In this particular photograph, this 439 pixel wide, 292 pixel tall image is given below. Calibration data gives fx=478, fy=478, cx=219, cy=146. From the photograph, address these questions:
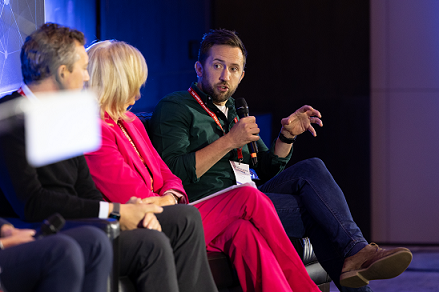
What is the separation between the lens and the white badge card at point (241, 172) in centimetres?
233

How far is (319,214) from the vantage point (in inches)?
80.7

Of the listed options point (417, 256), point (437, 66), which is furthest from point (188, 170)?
point (437, 66)

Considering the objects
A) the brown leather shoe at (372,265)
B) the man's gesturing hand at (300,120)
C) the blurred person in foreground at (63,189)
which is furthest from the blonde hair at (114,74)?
the brown leather shoe at (372,265)

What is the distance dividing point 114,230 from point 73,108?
0.47 m

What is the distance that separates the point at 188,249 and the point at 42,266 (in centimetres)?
57

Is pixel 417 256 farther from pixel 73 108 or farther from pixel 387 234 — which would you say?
pixel 73 108

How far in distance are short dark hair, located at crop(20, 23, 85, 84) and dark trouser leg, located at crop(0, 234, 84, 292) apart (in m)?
0.54

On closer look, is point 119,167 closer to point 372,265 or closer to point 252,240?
point 252,240

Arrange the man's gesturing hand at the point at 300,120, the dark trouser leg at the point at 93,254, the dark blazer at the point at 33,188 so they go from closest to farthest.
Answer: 1. the dark trouser leg at the point at 93,254
2. the dark blazer at the point at 33,188
3. the man's gesturing hand at the point at 300,120

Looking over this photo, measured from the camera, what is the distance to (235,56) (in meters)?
2.48

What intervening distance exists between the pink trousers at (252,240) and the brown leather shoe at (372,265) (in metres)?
0.15

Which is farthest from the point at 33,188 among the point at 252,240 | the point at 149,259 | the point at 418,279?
the point at 418,279

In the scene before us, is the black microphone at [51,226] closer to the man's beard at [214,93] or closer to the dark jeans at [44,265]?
the dark jeans at [44,265]

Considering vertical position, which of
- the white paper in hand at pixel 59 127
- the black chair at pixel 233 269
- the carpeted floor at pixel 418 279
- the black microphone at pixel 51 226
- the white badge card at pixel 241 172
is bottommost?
the carpeted floor at pixel 418 279
